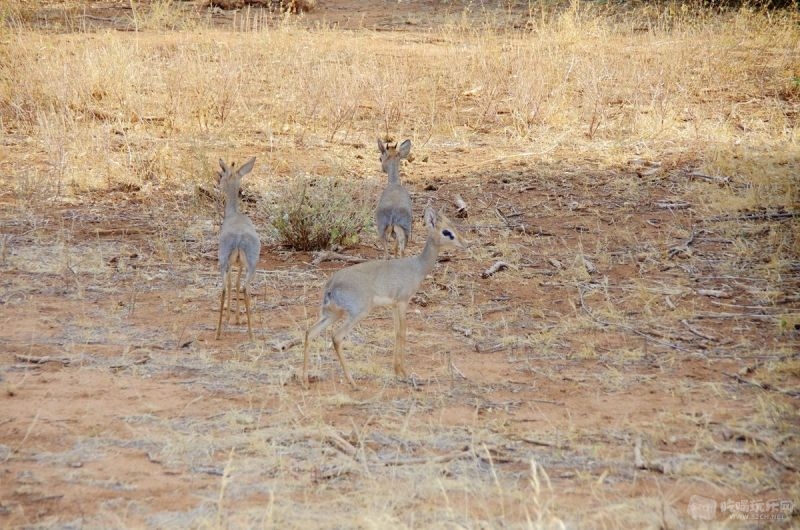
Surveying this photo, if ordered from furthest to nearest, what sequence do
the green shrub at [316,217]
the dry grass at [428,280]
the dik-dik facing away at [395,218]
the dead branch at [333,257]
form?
the green shrub at [316,217], the dead branch at [333,257], the dik-dik facing away at [395,218], the dry grass at [428,280]

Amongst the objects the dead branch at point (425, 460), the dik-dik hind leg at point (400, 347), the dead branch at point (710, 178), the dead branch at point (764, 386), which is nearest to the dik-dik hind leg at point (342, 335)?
the dik-dik hind leg at point (400, 347)

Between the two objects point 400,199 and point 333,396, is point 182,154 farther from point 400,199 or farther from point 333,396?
point 333,396

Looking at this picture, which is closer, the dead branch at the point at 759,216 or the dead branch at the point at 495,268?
the dead branch at the point at 495,268

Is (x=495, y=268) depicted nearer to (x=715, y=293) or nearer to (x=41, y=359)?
(x=715, y=293)

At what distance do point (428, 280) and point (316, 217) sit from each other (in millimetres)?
1338

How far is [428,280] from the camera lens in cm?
828

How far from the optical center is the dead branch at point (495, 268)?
27.1 feet

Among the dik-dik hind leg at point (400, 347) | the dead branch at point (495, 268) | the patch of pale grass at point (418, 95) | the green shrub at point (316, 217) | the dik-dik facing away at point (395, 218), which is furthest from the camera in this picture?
the patch of pale grass at point (418, 95)

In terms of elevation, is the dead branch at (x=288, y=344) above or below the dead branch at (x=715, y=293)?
below

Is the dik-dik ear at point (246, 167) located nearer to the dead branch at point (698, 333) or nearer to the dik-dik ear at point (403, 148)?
the dik-dik ear at point (403, 148)

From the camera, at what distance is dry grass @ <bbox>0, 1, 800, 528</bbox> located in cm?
465

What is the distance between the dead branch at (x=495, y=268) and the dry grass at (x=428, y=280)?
0.12 m

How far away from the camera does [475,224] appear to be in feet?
31.6

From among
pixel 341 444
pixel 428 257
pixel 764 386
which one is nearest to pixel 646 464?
pixel 764 386
